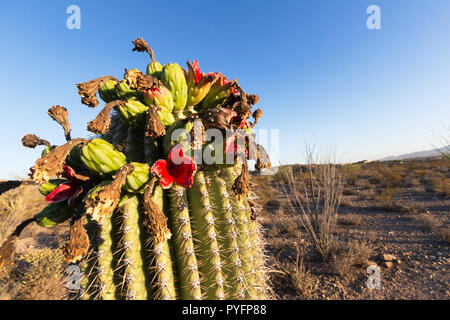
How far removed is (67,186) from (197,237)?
64 centimetres

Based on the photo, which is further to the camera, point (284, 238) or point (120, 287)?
point (284, 238)

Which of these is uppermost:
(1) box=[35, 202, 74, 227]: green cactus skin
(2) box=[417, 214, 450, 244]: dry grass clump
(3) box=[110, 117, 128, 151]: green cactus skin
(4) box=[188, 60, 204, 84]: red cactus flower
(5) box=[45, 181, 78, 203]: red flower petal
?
(4) box=[188, 60, 204, 84]: red cactus flower

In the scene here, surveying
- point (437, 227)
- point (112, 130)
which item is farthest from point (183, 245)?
point (437, 227)

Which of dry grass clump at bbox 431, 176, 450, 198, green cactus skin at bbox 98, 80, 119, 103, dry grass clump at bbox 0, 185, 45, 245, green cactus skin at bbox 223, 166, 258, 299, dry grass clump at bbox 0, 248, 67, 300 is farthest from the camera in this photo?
dry grass clump at bbox 431, 176, 450, 198

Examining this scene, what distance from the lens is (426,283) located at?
318 cm

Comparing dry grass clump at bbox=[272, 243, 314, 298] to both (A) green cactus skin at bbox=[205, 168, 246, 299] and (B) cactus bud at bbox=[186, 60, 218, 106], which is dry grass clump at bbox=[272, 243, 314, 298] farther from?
(B) cactus bud at bbox=[186, 60, 218, 106]

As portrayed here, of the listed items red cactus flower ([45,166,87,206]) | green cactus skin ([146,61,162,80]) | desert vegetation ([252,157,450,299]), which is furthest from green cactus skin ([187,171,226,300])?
desert vegetation ([252,157,450,299])

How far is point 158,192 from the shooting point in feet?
3.25

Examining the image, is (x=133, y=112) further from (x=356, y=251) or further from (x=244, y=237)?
(x=356, y=251)

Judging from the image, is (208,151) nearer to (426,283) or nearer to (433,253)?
(426,283)

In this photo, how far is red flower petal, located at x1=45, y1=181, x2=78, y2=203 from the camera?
0.89m

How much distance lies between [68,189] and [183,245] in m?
0.58

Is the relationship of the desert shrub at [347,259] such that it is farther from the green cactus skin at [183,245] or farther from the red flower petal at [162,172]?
the red flower petal at [162,172]
